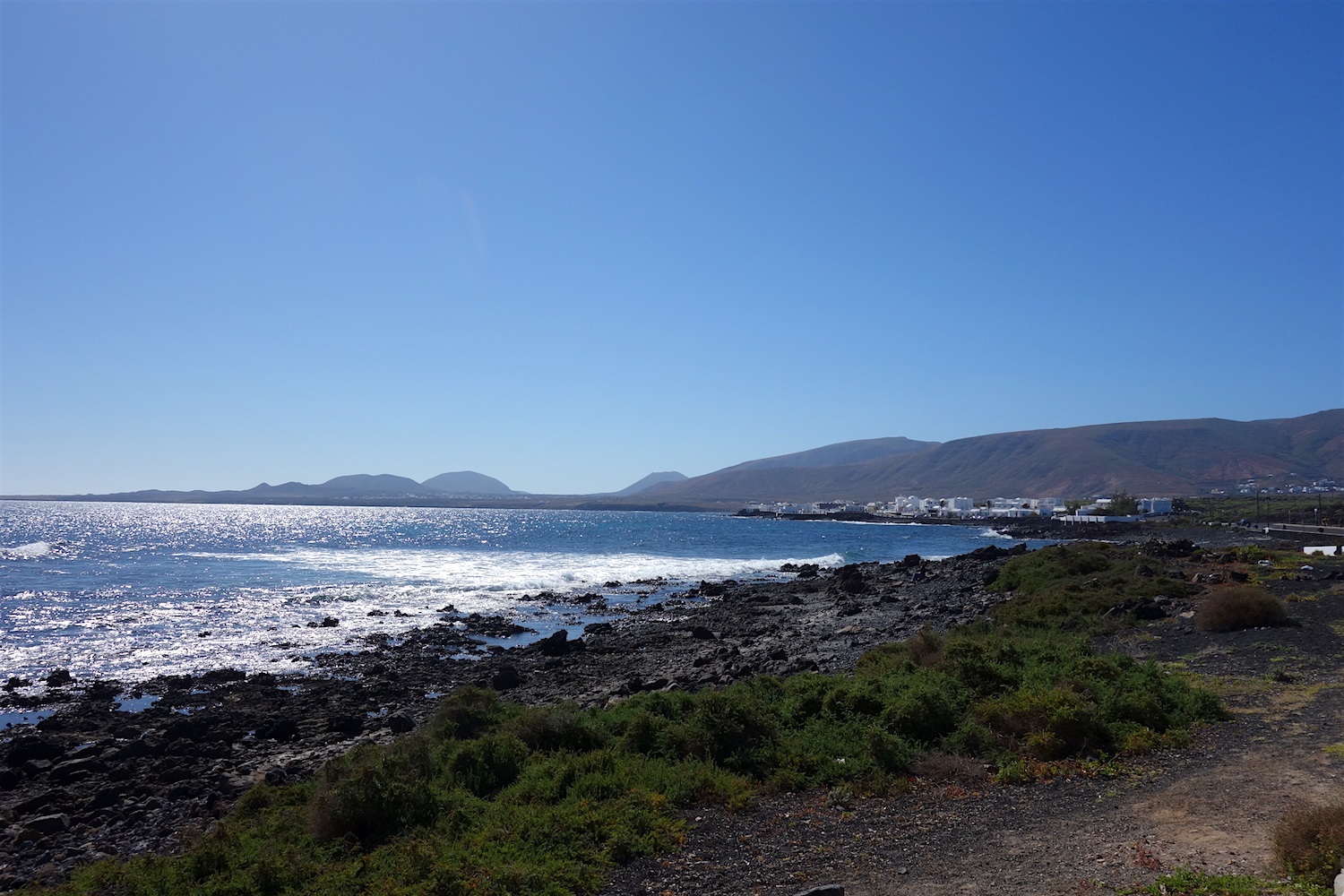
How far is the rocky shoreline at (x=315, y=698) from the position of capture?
1200 centimetres

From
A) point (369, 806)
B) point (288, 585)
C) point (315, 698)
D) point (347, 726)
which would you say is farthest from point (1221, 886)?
point (288, 585)

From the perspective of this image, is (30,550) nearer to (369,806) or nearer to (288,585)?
(288,585)

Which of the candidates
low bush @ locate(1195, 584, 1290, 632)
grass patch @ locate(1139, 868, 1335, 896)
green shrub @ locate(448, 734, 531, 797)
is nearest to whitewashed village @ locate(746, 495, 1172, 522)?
low bush @ locate(1195, 584, 1290, 632)

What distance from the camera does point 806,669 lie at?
62.4 ft

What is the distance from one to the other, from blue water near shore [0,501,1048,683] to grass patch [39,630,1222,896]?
54.5 ft

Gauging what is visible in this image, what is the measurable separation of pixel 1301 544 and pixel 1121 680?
4538 cm

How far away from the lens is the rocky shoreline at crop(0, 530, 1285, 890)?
39.4ft

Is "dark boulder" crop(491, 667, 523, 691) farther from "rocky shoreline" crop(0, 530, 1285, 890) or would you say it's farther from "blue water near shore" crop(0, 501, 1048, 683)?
"blue water near shore" crop(0, 501, 1048, 683)

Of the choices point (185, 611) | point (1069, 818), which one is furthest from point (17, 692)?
point (1069, 818)

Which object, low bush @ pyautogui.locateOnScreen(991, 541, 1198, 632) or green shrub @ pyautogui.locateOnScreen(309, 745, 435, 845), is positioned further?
low bush @ pyautogui.locateOnScreen(991, 541, 1198, 632)

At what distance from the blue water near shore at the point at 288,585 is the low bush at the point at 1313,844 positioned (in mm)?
25114

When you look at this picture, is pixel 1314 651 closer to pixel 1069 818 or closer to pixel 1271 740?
pixel 1271 740

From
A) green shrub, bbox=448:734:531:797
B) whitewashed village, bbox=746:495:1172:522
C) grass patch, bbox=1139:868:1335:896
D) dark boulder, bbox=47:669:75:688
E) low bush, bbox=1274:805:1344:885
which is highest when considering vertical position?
low bush, bbox=1274:805:1344:885

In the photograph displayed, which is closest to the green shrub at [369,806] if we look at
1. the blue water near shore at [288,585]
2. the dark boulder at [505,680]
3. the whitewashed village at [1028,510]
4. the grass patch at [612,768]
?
the grass patch at [612,768]
